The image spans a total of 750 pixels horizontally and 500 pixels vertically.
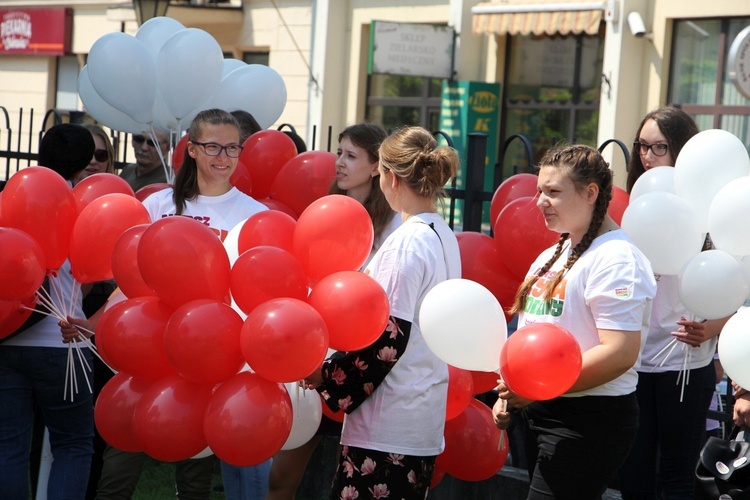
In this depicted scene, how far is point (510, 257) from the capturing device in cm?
394

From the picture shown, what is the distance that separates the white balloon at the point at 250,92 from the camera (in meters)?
5.79

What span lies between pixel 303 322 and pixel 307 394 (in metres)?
0.55

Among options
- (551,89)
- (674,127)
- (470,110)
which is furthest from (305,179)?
(551,89)

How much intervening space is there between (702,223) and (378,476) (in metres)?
1.49

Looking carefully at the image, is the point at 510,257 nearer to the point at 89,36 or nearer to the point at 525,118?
the point at 525,118

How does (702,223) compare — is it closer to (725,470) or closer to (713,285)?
(713,285)

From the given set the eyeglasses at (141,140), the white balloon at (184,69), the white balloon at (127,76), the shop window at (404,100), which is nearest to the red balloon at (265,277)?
the white balloon at (184,69)

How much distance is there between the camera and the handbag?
3326 mm

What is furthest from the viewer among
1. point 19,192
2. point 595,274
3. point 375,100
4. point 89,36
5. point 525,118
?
point 89,36

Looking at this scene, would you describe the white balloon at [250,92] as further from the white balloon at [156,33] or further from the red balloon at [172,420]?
the red balloon at [172,420]

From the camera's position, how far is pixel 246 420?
322 centimetres

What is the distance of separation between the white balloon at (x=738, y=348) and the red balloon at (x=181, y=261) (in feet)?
5.17

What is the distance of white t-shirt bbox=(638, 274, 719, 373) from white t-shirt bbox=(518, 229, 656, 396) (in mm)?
730

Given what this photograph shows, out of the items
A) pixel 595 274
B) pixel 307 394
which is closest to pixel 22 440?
pixel 307 394
